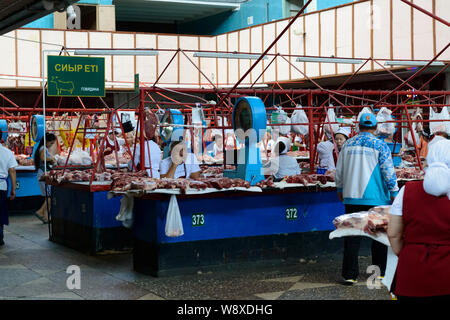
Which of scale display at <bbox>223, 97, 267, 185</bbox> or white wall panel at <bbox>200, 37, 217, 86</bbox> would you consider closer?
scale display at <bbox>223, 97, 267, 185</bbox>

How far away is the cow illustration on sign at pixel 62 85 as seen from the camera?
31.3 ft

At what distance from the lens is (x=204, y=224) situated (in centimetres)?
765

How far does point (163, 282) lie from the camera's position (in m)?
7.20

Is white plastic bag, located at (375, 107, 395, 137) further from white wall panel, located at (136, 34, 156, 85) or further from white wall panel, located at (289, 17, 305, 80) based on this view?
white wall panel, located at (136, 34, 156, 85)

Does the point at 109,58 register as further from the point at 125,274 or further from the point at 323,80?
the point at 125,274

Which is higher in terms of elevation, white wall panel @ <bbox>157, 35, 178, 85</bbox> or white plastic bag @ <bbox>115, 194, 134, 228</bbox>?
white wall panel @ <bbox>157, 35, 178, 85</bbox>

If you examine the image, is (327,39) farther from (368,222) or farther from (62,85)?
(368,222)

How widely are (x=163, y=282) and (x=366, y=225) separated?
313cm

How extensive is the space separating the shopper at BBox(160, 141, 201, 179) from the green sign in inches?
67.3

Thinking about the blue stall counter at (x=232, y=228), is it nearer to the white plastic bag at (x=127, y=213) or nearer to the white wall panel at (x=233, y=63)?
the white plastic bag at (x=127, y=213)

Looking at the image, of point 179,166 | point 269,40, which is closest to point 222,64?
point 269,40

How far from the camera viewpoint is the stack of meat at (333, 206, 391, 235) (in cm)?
475

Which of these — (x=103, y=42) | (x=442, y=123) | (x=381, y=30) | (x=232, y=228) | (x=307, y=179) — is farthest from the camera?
(x=103, y=42)

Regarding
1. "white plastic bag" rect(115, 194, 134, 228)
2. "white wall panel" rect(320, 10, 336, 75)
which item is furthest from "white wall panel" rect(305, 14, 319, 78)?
"white plastic bag" rect(115, 194, 134, 228)
